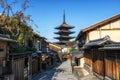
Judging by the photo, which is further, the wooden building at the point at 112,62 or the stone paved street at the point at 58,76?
the stone paved street at the point at 58,76

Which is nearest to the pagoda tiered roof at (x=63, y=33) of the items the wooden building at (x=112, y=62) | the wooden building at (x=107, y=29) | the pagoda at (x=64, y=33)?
the pagoda at (x=64, y=33)

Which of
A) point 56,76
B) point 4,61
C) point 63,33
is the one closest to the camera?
point 4,61

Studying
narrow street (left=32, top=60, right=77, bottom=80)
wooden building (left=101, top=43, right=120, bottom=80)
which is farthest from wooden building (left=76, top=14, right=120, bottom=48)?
wooden building (left=101, top=43, right=120, bottom=80)

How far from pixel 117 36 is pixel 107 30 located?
141 centimetres

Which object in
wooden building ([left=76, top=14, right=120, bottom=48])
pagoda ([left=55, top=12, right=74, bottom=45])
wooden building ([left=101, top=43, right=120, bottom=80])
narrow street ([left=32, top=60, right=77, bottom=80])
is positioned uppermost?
pagoda ([left=55, top=12, right=74, bottom=45])

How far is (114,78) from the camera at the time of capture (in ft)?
51.1

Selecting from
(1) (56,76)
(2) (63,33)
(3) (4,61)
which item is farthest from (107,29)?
(2) (63,33)

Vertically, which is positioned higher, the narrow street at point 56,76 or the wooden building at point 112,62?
the wooden building at point 112,62

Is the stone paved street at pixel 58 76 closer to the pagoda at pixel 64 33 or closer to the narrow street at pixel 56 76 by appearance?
the narrow street at pixel 56 76

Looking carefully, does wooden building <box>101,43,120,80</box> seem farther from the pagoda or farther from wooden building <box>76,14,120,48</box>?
the pagoda

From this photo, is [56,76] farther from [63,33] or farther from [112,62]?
[63,33]

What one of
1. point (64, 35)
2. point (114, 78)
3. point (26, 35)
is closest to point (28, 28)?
point (26, 35)

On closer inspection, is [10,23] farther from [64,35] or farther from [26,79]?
[64,35]

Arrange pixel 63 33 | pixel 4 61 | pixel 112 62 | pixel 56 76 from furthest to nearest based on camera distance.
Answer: pixel 63 33
pixel 56 76
pixel 4 61
pixel 112 62
